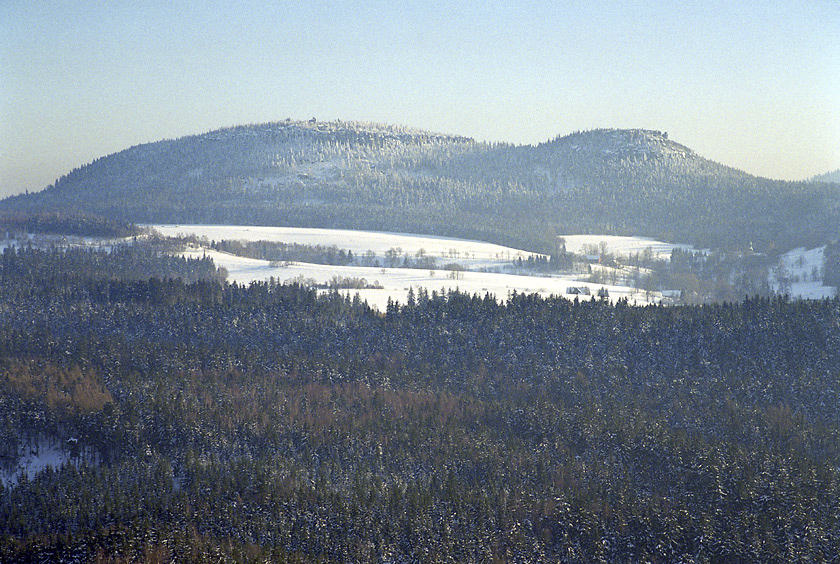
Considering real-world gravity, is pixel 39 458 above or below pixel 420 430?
below

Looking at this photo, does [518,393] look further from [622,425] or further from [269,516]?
[269,516]

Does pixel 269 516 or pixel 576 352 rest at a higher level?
pixel 576 352

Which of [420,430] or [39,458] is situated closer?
[420,430]

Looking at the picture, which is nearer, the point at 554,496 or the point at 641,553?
the point at 641,553

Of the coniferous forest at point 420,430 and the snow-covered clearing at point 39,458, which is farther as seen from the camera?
the snow-covered clearing at point 39,458

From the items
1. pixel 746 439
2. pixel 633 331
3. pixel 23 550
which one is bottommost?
pixel 23 550

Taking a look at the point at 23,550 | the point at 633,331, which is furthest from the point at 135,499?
the point at 633,331

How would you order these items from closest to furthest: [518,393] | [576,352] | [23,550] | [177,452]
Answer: [23,550], [177,452], [518,393], [576,352]

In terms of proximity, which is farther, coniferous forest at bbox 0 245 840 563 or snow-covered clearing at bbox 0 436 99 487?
snow-covered clearing at bbox 0 436 99 487
